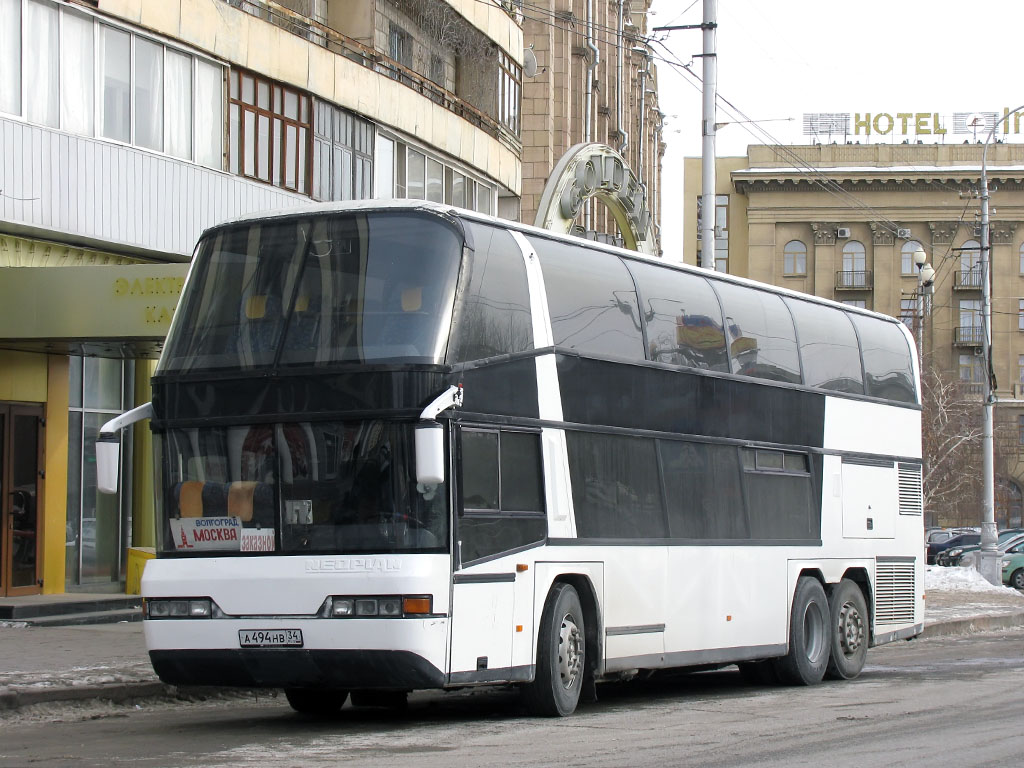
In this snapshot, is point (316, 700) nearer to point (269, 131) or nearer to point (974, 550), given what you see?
point (269, 131)

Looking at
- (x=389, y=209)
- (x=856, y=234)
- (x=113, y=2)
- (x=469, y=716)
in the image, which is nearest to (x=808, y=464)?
(x=469, y=716)

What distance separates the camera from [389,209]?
1126 cm

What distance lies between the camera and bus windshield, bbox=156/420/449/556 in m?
10.6

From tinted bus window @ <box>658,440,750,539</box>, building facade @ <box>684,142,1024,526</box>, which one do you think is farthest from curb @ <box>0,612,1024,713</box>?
building facade @ <box>684,142,1024,526</box>

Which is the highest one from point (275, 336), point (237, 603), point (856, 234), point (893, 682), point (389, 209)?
point (856, 234)

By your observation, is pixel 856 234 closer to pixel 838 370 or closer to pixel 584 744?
pixel 838 370

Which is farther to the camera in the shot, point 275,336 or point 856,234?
point 856,234

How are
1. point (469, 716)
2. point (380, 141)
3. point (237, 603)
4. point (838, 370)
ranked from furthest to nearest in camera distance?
point (380, 141) → point (838, 370) → point (469, 716) → point (237, 603)

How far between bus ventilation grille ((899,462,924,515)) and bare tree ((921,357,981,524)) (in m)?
38.9

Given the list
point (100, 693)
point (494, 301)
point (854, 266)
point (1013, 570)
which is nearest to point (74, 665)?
point (100, 693)

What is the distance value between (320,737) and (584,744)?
181 centimetres

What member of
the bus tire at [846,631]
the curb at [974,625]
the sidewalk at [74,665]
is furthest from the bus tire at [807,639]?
the curb at [974,625]

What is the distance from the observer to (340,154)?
79.7ft

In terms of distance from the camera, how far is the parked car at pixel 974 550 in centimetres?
4172
